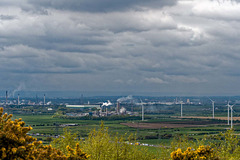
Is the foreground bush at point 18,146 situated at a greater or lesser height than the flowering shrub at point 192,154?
greater

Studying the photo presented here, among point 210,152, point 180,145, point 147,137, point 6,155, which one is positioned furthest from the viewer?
point 147,137

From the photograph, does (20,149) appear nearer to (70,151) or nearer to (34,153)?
(34,153)

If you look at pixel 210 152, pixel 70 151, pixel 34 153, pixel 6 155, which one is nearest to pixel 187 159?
pixel 210 152

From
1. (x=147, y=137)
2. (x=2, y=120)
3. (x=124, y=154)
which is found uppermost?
(x=2, y=120)

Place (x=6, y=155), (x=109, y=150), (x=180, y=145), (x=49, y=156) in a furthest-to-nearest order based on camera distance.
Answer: (x=180, y=145)
(x=109, y=150)
(x=49, y=156)
(x=6, y=155)

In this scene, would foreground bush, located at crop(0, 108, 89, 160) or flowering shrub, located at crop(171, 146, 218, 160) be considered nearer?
foreground bush, located at crop(0, 108, 89, 160)

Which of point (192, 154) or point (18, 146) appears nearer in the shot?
point (18, 146)

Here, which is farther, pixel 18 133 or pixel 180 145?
pixel 180 145

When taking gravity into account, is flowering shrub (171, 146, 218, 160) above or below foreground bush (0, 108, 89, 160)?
below

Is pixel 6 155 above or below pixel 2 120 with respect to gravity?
below

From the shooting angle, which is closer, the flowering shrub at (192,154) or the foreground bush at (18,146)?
the foreground bush at (18,146)

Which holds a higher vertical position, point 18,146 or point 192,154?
point 18,146
